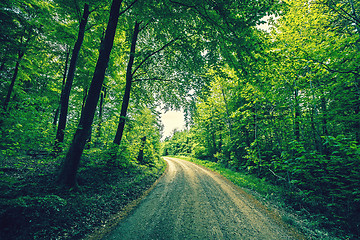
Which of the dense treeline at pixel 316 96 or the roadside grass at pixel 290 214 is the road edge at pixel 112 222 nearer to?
the roadside grass at pixel 290 214

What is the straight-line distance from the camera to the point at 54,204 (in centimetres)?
340

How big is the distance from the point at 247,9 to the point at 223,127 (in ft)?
52.4

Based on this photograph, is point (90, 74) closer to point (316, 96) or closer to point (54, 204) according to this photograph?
point (54, 204)

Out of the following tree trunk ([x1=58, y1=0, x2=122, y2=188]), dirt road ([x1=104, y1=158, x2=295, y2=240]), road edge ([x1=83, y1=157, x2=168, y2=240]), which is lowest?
road edge ([x1=83, y1=157, x2=168, y2=240])

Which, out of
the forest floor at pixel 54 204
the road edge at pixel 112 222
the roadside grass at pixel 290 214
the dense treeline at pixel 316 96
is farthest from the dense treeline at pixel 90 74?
the roadside grass at pixel 290 214

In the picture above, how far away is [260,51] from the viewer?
385 centimetres

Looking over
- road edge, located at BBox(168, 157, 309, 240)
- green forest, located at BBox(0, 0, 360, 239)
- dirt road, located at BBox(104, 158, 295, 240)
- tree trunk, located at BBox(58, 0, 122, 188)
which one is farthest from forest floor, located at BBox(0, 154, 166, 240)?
road edge, located at BBox(168, 157, 309, 240)

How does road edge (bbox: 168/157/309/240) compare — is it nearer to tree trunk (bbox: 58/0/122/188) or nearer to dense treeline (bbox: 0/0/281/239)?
dense treeline (bbox: 0/0/281/239)

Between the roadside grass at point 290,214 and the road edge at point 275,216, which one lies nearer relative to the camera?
the road edge at point 275,216

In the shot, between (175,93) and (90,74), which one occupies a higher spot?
(90,74)

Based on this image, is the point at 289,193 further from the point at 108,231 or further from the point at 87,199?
the point at 87,199

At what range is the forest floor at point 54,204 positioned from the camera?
2676 millimetres

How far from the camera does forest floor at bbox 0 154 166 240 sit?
2676 mm

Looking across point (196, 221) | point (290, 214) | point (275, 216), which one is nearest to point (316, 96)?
point (290, 214)
